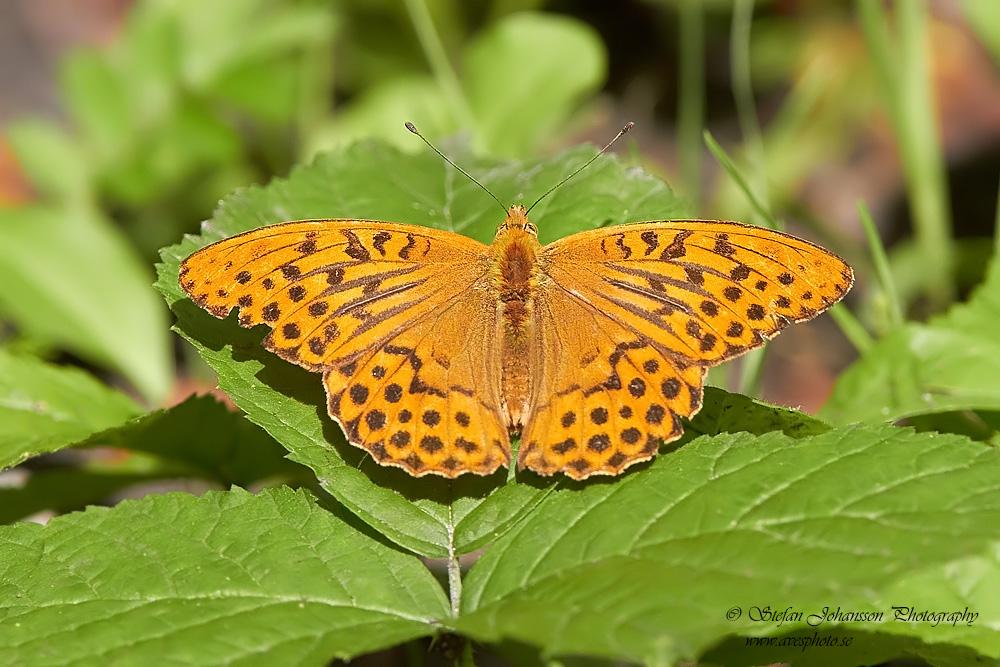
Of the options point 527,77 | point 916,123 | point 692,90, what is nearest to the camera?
point 916,123

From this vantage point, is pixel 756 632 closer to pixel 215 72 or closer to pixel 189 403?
pixel 189 403

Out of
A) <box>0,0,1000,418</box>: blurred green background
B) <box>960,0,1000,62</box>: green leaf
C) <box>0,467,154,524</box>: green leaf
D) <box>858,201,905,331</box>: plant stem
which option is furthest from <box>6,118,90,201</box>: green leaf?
Result: <box>960,0,1000,62</box>: green leaf

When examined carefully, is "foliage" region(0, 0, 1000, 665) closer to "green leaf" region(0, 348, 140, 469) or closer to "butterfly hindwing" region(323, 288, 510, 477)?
"green leaf" region(0, 348, 140, 469)

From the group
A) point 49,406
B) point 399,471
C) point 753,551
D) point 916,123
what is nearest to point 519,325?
point 399,471

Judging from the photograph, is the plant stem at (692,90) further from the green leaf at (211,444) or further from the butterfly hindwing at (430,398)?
the green leaf at (211,444)

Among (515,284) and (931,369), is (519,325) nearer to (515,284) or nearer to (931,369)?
(515,284)

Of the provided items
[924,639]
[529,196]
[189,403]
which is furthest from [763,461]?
[189,403]
